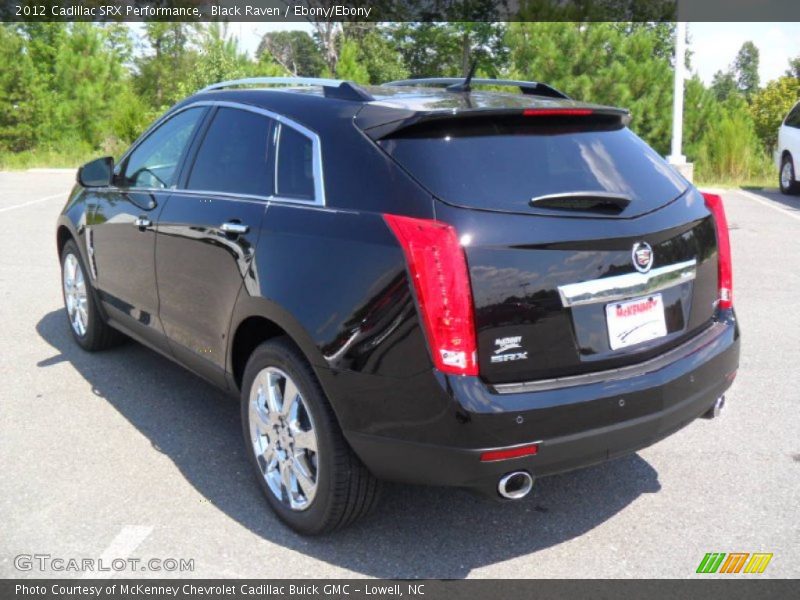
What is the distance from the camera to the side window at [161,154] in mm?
4594

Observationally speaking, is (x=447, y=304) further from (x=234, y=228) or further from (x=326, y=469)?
(x=234, y=228)

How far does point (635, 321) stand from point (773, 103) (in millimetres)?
43637

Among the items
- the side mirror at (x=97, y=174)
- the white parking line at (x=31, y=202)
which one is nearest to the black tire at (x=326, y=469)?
the side mirror at (x=97, y=174)

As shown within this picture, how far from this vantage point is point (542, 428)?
2.94 metres

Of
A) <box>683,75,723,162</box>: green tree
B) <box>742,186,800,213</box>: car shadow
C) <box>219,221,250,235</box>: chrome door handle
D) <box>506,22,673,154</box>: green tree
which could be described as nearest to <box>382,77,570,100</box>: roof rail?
<box>219,221,250,235</box>: chrome door handle

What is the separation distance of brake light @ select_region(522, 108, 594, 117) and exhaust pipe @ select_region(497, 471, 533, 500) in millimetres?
1375

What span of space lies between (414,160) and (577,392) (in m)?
1.00

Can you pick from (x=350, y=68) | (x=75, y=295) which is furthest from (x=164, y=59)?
(x=75, y=295)

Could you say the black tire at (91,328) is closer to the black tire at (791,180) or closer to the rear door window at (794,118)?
the black tire at (791,180)
